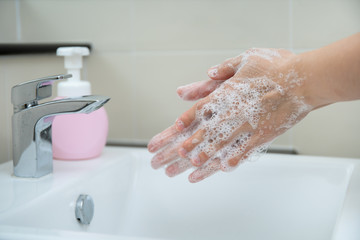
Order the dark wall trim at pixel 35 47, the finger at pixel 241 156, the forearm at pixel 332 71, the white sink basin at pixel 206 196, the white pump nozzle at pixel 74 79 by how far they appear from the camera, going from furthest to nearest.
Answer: the dark wall trim at pixel 35 47
the white pump nozzle at pixel 74 79
the white sink basin at pixel 206 196
the finger at pixel 241 156
the forearm at pixel 332 71

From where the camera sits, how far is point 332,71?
0.54 meters

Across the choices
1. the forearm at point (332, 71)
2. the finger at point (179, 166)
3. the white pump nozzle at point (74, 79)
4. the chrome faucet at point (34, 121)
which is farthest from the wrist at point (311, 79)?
the white pump nozzle at point (74, 79)

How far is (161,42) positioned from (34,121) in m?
0.40

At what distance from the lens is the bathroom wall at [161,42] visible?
36.4 inches

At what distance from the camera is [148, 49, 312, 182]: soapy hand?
0.62 metres

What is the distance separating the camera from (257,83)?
Answer: 637mm

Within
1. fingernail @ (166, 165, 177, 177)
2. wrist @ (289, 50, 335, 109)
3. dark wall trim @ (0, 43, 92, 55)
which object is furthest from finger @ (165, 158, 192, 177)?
dark wall trim @ (0, 43, 92, 55)

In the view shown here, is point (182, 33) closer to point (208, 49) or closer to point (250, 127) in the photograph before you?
point (208, 49)

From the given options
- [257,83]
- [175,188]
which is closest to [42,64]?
[175,188]

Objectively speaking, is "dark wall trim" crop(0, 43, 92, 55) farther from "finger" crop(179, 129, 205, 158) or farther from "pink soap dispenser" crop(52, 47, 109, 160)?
"finger" crop(179, 129, 205, 158)

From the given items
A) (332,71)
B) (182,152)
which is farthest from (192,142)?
(332,71)

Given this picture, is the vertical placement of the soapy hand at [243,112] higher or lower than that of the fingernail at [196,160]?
higher

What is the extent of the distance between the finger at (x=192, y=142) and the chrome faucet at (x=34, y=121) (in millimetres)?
162

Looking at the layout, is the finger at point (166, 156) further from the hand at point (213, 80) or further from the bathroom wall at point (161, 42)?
the bathroom wall at point (161, 42)
